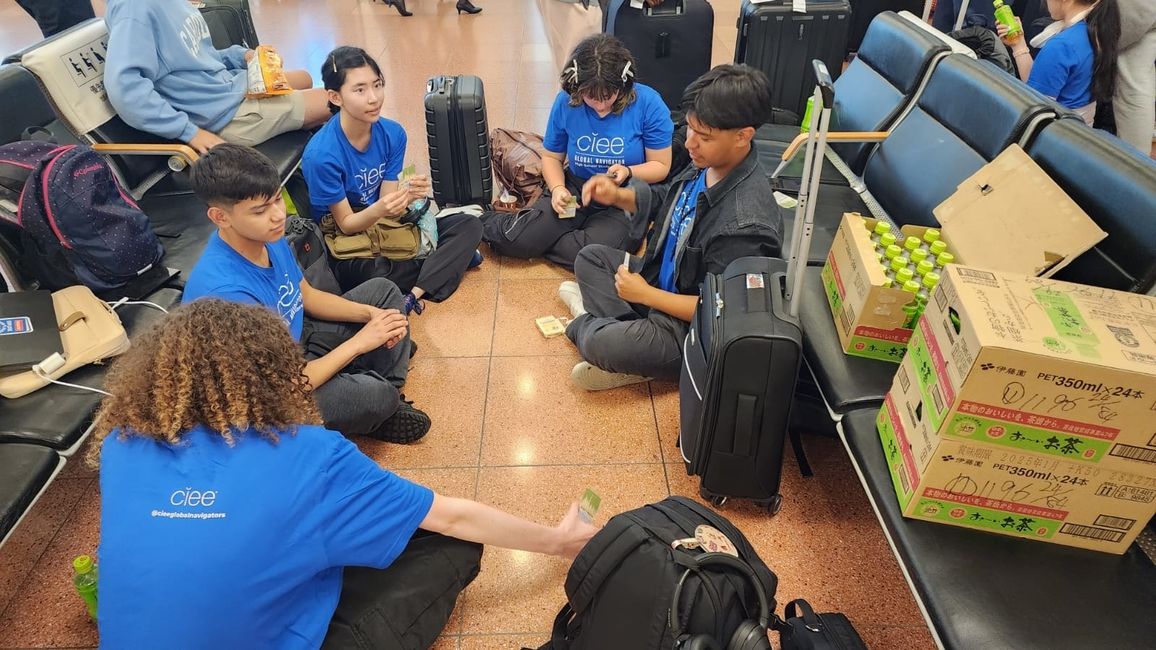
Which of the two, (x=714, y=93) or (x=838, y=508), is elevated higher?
(x=714, y=93)

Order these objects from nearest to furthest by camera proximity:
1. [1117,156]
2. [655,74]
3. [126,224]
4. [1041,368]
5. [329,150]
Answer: [1041,368], [1117,156], [126,224], [329,150], [655,74]

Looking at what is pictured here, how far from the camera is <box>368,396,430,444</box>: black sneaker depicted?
2.36 meters

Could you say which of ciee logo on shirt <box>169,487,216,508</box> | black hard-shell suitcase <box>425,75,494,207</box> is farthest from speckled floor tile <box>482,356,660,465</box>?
black hard-shell suitcase <box>425,75,494,207</box>

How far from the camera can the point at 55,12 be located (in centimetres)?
442

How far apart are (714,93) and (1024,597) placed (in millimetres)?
1582

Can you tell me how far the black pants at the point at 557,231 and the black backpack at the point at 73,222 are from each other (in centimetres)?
157

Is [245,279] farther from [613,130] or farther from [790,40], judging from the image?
[790,40]

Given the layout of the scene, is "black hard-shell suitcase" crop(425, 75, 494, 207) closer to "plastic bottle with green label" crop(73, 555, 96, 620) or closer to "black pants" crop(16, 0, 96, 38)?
"plastic bottle with green label" crop(73, 555, 96, 620)

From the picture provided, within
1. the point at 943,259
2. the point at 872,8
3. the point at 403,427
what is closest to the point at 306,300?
the point at 403,427

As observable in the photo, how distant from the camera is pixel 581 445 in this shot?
2.38m

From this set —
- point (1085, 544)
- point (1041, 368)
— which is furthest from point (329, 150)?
point (1085, 544)

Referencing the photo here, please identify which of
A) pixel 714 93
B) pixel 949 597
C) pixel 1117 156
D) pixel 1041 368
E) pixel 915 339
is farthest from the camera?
pixel 714 93

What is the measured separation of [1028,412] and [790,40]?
3.32 m

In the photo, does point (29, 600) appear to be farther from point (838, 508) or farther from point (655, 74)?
point (655, 74)
